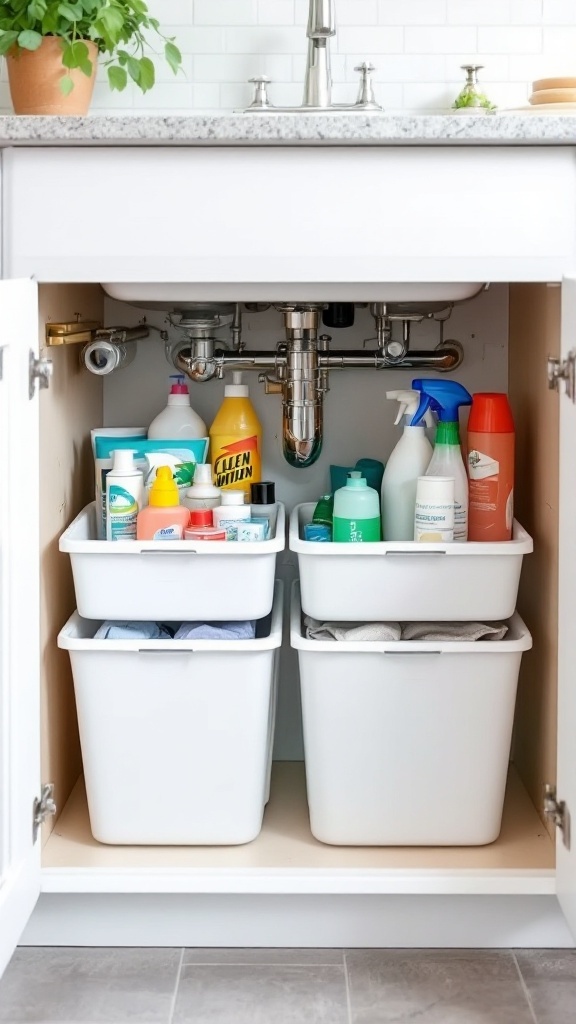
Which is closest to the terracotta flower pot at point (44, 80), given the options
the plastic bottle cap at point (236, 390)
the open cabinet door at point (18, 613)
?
the open cabinet door at point (18, 613)

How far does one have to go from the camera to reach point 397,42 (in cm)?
171

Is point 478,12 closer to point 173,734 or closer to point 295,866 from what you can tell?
point 173,734

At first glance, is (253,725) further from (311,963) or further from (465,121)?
(465,121)

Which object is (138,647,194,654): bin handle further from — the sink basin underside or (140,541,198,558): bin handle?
the sink basin underside

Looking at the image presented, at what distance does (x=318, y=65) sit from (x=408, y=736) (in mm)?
1001

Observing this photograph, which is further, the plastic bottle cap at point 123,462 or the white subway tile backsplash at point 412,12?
the white subway tile backsplash at point 412,12

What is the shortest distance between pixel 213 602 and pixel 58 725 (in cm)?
31

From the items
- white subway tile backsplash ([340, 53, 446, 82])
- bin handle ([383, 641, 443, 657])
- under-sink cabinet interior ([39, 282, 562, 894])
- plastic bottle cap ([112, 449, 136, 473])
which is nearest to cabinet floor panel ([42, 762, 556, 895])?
under-sink cabinet interior ([39, 282, 562, 894])

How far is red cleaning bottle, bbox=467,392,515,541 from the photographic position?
1.42 metres

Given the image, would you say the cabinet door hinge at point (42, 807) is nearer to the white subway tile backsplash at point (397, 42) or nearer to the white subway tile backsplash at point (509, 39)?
the white subway tile backsplash at point (397, 42)

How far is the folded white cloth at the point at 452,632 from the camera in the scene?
54.7 inches

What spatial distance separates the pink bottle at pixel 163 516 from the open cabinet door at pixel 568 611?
0.48 meters

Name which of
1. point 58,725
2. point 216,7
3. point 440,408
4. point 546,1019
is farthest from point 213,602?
point 216,7

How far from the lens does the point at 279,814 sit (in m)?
1.54
